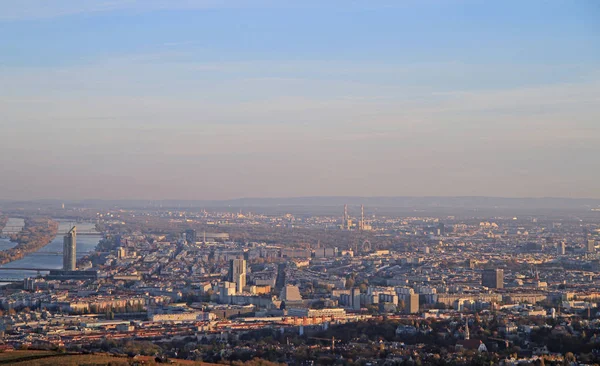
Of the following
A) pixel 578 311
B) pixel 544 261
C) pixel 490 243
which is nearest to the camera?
pixel 578 311

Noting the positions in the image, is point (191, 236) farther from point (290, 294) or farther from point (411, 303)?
point (411, 303)

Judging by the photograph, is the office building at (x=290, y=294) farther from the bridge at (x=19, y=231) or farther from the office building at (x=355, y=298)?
the bridge at (x=19, y=231)

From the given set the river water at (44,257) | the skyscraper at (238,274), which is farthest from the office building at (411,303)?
the river water at (44,257)

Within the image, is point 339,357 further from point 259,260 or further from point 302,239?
point 302,239

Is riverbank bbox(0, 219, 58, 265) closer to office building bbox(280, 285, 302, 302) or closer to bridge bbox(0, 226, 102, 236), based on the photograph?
bridge bbox(0, 226, 102, 236)

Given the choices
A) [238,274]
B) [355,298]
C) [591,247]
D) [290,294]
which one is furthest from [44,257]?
[355,298]

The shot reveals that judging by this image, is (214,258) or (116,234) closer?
(214,258)

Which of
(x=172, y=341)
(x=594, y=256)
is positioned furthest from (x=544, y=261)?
(x=172, y=341)
